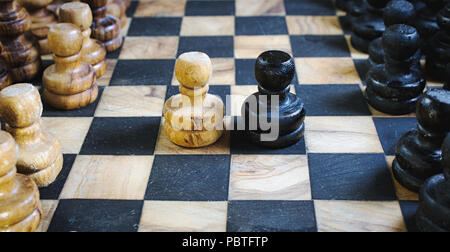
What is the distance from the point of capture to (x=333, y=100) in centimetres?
164

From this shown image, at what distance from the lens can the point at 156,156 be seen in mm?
1398

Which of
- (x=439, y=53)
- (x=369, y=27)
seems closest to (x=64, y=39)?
(x=369, y=27)

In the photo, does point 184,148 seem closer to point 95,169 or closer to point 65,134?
point 95,169

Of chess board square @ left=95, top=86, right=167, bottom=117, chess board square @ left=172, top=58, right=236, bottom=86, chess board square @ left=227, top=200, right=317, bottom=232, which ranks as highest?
chess board square @ left=227, top=200, right=317, bottom=232

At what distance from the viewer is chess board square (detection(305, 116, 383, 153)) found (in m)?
1.42

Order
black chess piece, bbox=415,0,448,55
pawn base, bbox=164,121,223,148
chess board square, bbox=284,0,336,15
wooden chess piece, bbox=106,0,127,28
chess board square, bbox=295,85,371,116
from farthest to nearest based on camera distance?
chess board square, bbox=284,0,336,15 → wooden chess piece, bbox=106,0,127,28 → black chess piece, bbox=415,0,448,55 → chess board square, bbox=295,85,371,116 → pawn base, bbox=164,121,223,148

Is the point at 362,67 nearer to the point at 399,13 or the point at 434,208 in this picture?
the point at 399,13

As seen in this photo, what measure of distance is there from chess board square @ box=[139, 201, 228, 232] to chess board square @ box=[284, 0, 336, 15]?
1.30 m

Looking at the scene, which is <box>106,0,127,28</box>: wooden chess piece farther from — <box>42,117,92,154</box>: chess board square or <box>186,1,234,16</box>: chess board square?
<box>42,117,92,154</box>: chess board square

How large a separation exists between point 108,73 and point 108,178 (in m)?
0.61

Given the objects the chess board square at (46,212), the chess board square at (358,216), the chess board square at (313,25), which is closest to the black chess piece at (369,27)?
the chess board square at (313,25)

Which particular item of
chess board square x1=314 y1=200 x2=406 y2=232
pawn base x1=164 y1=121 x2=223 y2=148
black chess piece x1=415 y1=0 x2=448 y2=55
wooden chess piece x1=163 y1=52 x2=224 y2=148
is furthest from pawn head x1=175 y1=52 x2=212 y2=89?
black chess piece x1=415 y1=0 x2=448 y2=55

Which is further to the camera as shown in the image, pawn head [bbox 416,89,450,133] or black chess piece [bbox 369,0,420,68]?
black chess piece [bbox 369,0,420,68]
